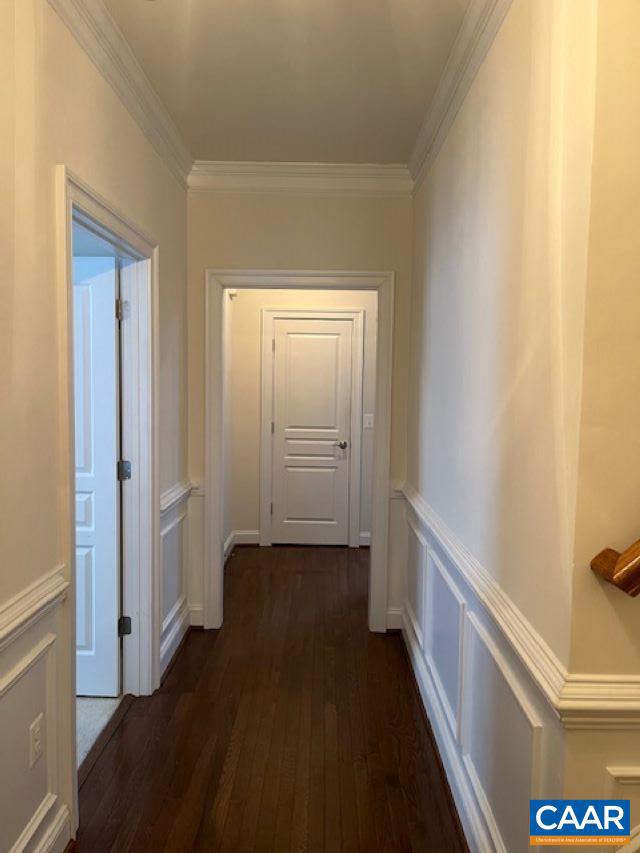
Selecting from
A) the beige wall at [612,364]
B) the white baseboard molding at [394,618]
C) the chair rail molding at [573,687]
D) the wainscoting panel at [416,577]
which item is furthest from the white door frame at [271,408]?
the beige wall at [612,364]

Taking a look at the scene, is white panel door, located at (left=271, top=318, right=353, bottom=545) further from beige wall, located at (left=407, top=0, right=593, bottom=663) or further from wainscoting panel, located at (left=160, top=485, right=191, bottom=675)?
beige wall, located at (left=407, top=0, right=593, bottom=663)

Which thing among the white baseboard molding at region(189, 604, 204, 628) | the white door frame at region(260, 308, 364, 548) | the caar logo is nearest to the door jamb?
the white baseboard molding at region(189, 604, 204, 628)

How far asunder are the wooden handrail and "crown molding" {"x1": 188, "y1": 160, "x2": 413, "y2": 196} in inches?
102

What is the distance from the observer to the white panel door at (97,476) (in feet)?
8.19

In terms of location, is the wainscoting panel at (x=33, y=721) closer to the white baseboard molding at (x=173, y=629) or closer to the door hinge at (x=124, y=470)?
the door hinge at (x=124, y=470)

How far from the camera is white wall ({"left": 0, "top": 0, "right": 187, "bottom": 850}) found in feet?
4.69

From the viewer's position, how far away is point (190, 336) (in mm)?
3246

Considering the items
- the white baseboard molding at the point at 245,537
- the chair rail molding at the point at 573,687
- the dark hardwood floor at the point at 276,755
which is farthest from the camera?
the white baseboard molding at the point at 245,537

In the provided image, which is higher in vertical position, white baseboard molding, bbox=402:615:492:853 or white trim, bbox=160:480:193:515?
white trim, bbox=160:480:193:515

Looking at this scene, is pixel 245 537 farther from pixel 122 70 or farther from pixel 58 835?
pixel 122 70

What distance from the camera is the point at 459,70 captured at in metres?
2.06

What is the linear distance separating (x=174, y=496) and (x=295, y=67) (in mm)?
1985

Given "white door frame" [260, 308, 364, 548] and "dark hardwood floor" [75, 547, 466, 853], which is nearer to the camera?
"dark hardwood floor" [75, 547, 466, 853]

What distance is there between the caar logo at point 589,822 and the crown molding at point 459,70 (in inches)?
77.6
